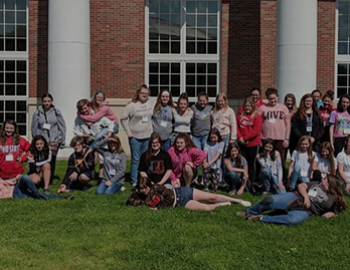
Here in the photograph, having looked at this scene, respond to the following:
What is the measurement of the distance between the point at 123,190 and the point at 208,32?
26.1ft

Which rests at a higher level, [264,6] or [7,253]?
[264,6]

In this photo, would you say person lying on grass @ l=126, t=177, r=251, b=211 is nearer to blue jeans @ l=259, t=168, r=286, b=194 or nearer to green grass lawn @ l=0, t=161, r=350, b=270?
green grass lawn @ l=0, t=161, r=350, b=270

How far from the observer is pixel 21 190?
364 inches

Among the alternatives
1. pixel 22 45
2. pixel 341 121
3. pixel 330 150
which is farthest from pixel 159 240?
pixel 22 45

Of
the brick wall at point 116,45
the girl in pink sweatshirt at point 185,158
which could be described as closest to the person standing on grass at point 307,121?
the girl in pink sweatshirt at point 185,158

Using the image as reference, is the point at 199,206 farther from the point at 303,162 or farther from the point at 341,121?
the point at 341,121

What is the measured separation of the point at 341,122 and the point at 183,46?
23.9 ft

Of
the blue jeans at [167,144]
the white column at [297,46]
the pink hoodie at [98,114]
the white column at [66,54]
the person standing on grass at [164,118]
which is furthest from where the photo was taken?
the white column at [66,54]

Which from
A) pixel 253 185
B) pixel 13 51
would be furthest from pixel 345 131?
pixel 13 51

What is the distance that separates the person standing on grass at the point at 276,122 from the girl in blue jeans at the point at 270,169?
0.29 metres

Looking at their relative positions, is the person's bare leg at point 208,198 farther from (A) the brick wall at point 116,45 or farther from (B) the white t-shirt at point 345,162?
(A) the brick wall at point 116,45

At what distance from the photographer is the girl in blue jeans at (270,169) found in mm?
9773

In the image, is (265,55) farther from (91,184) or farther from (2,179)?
(2,179)

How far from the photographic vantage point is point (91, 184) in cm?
1079
